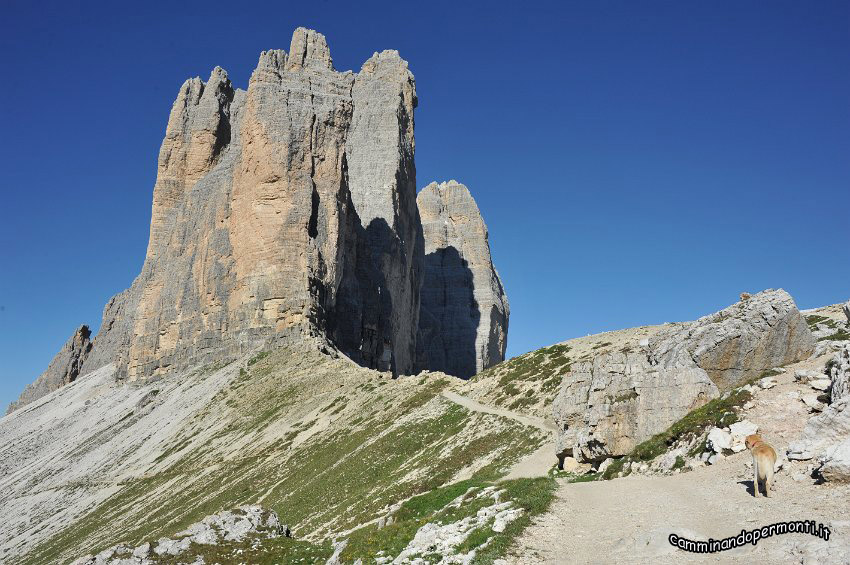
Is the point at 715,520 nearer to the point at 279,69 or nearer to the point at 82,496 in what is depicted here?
the point at 82,496

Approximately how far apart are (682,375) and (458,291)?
145m

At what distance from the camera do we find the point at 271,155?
338 feet

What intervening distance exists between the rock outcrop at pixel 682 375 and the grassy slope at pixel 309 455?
18.8 feet

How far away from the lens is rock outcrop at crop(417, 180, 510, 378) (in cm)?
16062

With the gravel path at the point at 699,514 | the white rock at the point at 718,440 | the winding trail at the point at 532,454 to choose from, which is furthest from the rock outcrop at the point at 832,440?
the winding trail at the point at 532,454

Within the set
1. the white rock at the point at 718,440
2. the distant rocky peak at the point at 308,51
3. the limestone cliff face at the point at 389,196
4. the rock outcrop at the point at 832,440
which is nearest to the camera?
the rock outcrop at the point at 832,440

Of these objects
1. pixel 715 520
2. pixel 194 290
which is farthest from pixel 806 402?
pixel 194 290

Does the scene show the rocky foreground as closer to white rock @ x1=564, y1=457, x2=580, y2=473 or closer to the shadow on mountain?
white rock @ x1=564, y1=457, x2=580, y2=473

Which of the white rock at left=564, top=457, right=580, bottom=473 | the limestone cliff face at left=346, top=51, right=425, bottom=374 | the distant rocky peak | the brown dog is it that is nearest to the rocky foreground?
the white rock at left=564, top=457, right=580, bottom=473

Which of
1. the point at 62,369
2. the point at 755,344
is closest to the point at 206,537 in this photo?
the point at 755,344

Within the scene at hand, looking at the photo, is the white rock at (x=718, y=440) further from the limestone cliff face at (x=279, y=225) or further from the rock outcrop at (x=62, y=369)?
the rock outcrop at (x=62, y=369)

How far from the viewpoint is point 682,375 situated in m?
24.0

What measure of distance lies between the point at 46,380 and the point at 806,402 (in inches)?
6941

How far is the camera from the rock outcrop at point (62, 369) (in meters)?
161
